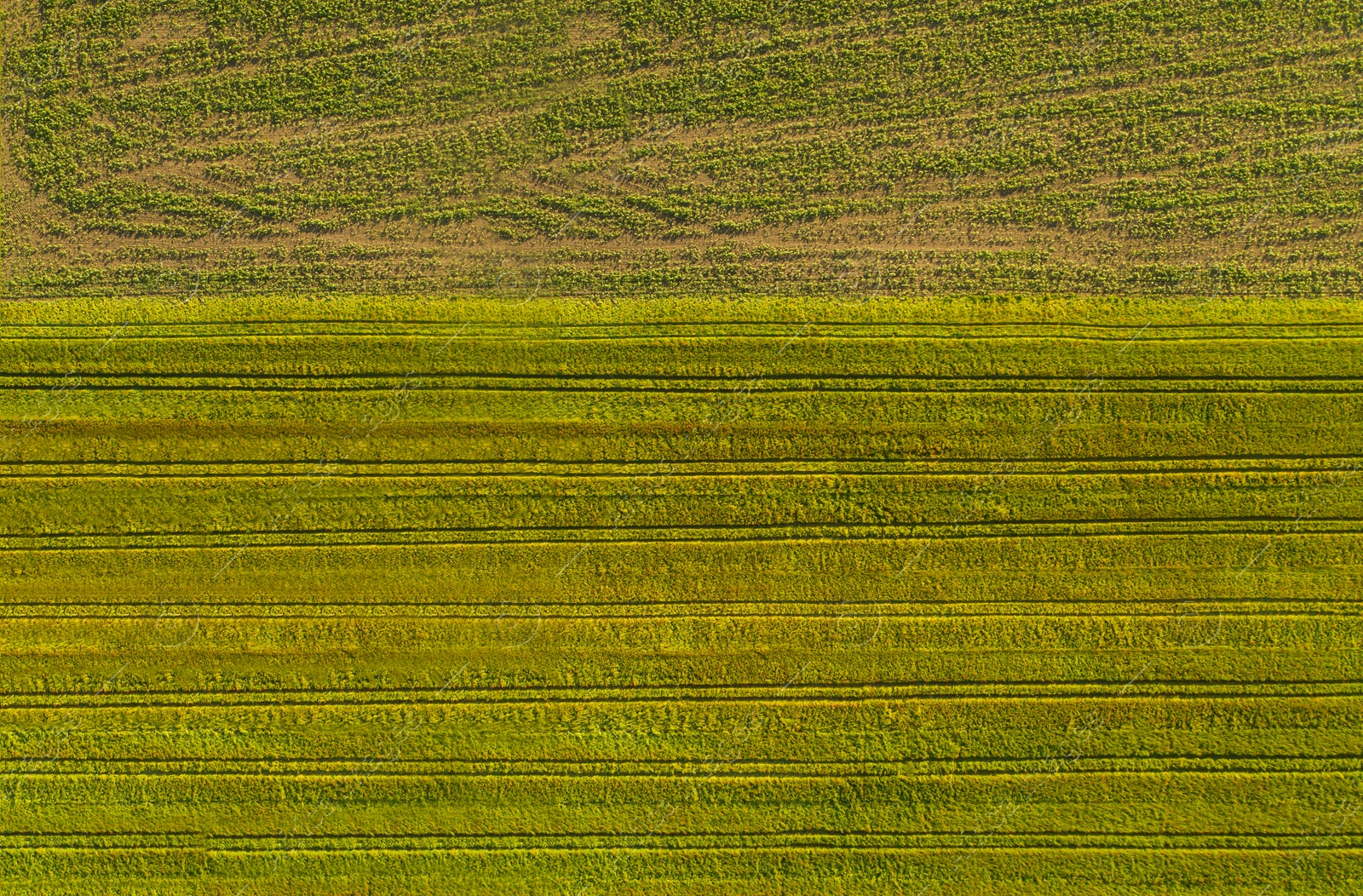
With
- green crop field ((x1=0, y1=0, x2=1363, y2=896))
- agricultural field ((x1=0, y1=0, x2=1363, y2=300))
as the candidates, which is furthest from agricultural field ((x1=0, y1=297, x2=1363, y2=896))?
agricultural field ((x1=0, y1=0, x2=1363, y2=300))

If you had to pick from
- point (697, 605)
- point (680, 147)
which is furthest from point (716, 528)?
point (680, 147)

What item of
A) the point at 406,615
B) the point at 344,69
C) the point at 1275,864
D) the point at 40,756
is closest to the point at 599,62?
the point at 344,69

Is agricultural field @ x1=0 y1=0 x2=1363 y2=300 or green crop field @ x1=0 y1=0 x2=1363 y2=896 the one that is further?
agricultural field @ x1=0 y1=0 x2=1363 y2=300

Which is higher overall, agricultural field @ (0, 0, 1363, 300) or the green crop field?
agricultural field @ (0, 0, 1363, 300)

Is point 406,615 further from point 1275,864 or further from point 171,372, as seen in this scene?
point 1275,864

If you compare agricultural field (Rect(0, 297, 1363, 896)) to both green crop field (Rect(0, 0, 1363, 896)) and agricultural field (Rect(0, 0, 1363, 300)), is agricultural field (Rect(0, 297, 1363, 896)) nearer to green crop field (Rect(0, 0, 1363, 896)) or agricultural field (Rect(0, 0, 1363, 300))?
green crop field (Rect(0, 0, 1363, 896))

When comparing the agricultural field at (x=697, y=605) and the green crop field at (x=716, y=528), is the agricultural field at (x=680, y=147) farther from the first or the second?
the agricultural field at (x=697, y=605)
